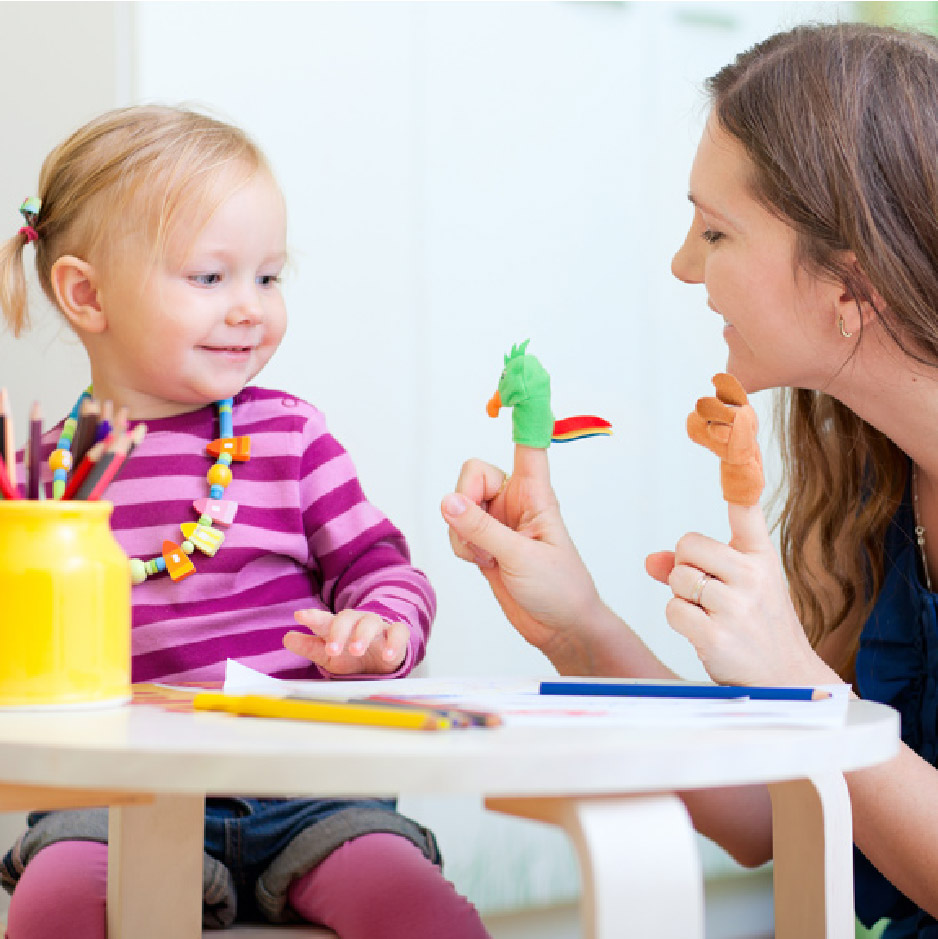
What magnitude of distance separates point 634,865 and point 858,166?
29.2 inches

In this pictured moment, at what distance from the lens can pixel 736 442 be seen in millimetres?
869

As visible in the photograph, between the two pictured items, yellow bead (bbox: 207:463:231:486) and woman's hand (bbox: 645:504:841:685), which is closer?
woman's hand (bbox: 645:504:841:685)

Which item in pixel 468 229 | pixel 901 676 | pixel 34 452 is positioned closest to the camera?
pixel 34 452

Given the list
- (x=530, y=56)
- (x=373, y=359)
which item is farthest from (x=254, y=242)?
(x=530, y=56)

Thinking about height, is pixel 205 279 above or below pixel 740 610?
above

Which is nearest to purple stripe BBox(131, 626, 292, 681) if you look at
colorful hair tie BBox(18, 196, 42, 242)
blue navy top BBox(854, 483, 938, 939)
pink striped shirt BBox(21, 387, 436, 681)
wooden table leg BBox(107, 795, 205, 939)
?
pink striped shirt BBox(21, 387, 436, 681)

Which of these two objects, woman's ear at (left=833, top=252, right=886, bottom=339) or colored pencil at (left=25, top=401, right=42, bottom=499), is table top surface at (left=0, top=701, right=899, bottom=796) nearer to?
colored pencil at (left=25, top=401, right=42, bottom=499)

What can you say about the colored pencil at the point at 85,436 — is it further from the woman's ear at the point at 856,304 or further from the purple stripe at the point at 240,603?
the woman's ear at the point at 856,304

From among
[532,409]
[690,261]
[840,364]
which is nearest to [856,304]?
[840,364]

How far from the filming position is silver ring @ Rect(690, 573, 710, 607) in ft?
2.83

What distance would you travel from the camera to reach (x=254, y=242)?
45.8 inches

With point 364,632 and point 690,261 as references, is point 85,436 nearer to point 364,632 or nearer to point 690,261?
point 364,632

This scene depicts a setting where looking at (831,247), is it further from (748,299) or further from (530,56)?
(530,56)

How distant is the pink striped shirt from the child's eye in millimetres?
126
